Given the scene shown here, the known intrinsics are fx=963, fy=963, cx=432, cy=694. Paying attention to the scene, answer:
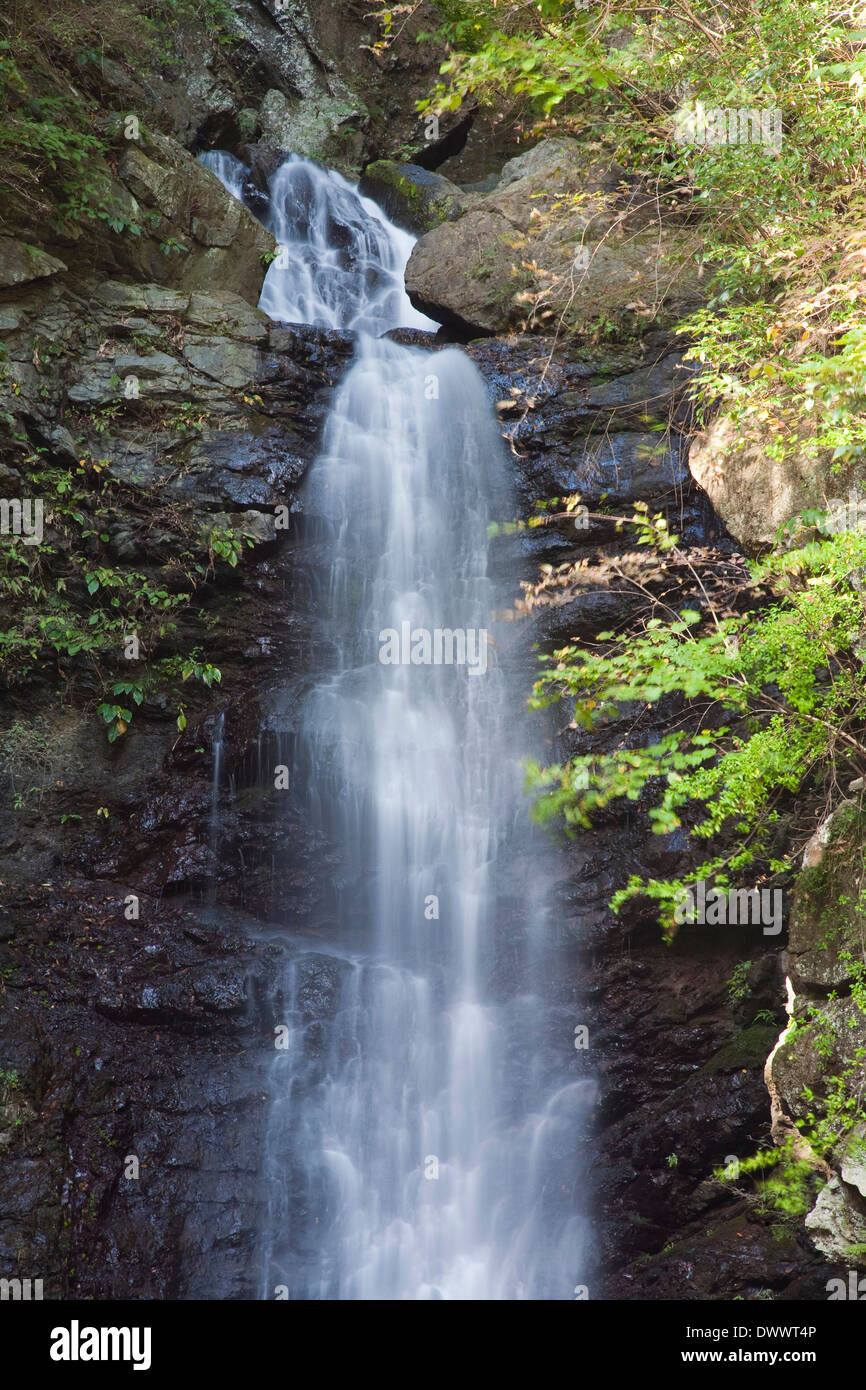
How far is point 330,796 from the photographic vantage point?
8914mm

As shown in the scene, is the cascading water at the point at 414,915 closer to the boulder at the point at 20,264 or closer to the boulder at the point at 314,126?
the boulder at the point at 20,264

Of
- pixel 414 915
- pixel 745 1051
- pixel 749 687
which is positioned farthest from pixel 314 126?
pixel 745 1051

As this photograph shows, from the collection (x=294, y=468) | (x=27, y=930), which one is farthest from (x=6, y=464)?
(x=27, y=930)

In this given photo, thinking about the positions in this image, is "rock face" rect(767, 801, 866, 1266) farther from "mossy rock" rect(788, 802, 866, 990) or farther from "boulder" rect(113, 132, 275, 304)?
"boulder" rect(113, 132, 275, 304)

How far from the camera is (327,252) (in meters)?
13.2

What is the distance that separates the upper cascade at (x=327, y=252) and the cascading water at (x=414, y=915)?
13 centimetres

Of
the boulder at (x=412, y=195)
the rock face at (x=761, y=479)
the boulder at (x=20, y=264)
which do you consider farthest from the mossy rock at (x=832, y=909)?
the boulder at (x=412, y=195)

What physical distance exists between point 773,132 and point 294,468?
17.6 ft

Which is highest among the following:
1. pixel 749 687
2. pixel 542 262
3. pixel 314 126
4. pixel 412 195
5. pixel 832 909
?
pixel 314 126

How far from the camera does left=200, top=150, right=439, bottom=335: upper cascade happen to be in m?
12.4

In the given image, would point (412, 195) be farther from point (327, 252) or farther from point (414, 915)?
point (414, 915)

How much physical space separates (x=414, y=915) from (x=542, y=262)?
7.65 m

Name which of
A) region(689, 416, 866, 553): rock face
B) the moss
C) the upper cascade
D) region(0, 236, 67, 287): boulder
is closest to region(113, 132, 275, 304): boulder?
the upper cascade

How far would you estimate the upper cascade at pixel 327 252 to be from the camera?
1241 cm
